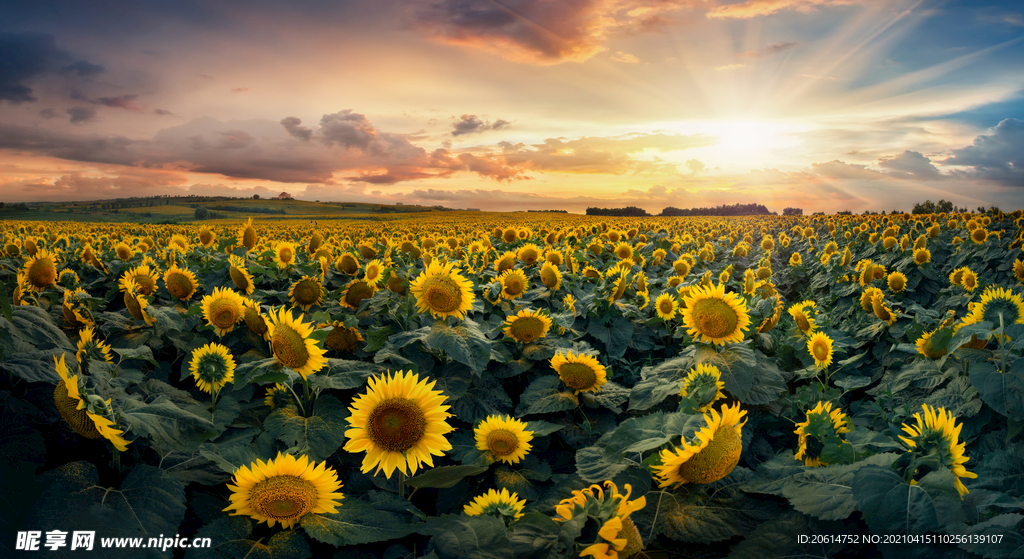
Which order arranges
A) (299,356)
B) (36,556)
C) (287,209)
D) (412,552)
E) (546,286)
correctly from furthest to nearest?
(287,209), (546,286), (299,356), (412,552), (36,556)

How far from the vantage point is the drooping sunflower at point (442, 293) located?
12.1ft

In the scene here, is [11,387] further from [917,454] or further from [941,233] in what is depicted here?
[941,233]

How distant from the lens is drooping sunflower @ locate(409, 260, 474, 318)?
3701 millimetres

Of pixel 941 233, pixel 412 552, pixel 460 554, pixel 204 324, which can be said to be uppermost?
pixel 941 233

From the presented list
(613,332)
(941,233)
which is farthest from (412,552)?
(941,233)

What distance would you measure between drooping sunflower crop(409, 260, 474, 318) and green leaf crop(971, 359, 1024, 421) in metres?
3.26

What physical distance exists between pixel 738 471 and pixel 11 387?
3657mm

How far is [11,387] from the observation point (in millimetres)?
2441

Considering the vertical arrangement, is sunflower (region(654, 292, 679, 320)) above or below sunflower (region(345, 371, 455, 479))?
Answer: above

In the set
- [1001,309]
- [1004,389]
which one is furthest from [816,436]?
[1001,309]

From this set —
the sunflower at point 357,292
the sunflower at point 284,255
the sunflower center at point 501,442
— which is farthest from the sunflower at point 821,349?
the sunflower at point 284,255

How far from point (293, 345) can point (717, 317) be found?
2.85 metres

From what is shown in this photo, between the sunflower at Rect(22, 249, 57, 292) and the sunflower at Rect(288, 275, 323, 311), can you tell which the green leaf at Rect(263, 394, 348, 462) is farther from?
the sunflower at Rect(22, 249, 57, 292)

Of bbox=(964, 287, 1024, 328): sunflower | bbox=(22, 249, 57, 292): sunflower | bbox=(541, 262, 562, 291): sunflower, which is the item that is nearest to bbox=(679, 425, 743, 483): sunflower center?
bbox=(964, 287, 1024, 328): sunflower
